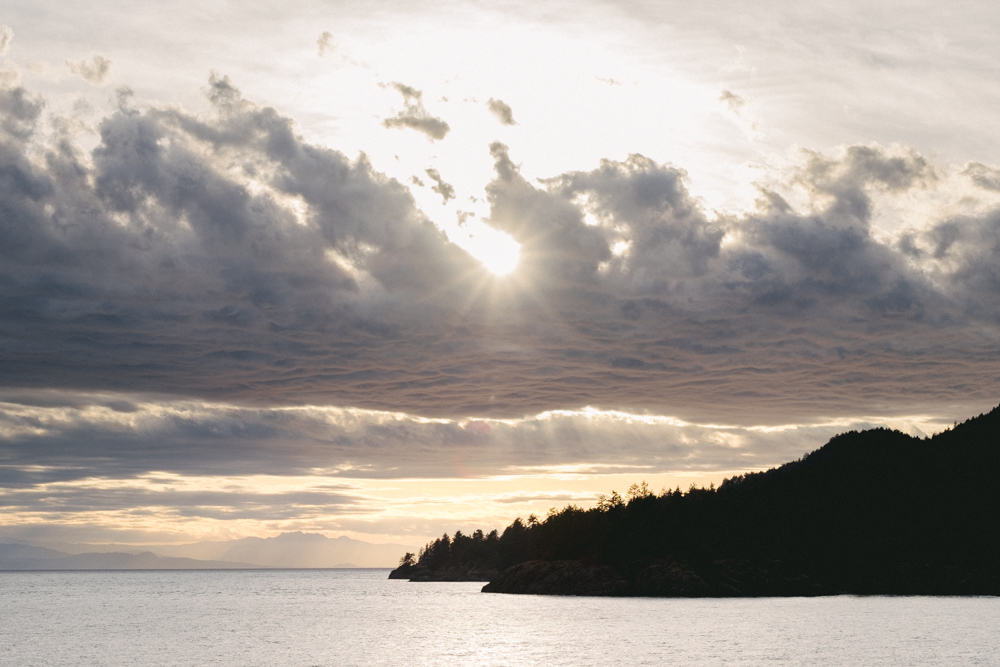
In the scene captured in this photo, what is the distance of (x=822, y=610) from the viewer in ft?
605

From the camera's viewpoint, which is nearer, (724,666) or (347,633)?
(724,666)

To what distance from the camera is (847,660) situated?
102688 mm

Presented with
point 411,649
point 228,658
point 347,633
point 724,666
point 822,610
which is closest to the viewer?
point 724,666

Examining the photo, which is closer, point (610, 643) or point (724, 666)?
point (724, 666)

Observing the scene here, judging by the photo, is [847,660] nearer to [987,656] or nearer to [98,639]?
[987,656]

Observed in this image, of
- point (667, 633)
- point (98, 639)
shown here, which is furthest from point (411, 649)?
point (98, 639)

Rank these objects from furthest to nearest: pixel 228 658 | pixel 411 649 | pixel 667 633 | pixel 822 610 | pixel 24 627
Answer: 1. pixel 822 610
2. pixel 24 627
3. pixel 667 633
4. pixel 411 649
5. pixel 228 658

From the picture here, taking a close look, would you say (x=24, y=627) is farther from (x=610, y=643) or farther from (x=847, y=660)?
(x=847, y=660)

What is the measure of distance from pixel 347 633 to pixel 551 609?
193 ft

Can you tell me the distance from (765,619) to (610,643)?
4772 cm

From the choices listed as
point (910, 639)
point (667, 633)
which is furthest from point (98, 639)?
point (910, 639)

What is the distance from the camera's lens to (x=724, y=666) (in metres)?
97.9

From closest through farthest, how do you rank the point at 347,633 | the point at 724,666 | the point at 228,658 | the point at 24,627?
the point at 724,666 < the point at 228,658 < the point at 347,633 < the point at 24,627

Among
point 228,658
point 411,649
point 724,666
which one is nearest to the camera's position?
point 724,666
